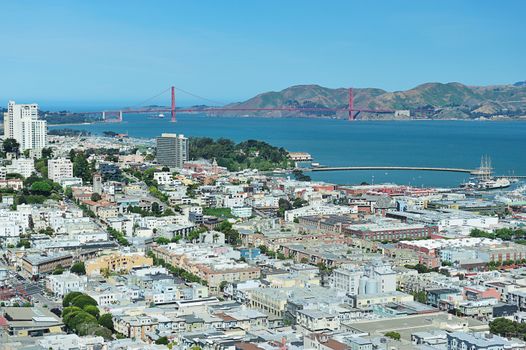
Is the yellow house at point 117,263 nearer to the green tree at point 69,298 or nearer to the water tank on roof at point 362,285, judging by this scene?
the green tree at point 69,298

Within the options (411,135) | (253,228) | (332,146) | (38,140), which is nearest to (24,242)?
(253,228)

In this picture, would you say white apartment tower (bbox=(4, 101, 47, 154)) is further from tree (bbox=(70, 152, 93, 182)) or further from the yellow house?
the yellow house

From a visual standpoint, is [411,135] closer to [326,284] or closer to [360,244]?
[360,244]

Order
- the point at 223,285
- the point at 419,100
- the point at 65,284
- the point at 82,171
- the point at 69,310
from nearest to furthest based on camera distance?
1. the point at 69,310
2. the point at 65,284
3. the point at 223,285
4. the point at 82,171
5. the point at 419,100

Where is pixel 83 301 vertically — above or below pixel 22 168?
below

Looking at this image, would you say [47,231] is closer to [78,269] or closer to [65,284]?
[78,269]

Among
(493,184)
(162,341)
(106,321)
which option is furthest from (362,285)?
(493,184)

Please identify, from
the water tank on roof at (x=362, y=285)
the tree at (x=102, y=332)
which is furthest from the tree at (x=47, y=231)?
the tree at (x=102, y=332)
